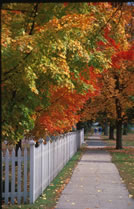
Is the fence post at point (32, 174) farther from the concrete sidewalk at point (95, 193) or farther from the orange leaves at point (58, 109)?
the orange leaves at point (58, 109)

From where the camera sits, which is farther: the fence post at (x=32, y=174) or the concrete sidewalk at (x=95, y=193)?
the fence post at (x=32, y=174)

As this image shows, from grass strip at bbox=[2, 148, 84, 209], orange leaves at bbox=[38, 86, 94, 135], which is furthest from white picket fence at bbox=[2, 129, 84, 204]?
orange leaves at bbox=[38, 86, 94, 135]

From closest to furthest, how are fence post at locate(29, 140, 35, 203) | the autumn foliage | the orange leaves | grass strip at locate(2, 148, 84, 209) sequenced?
the autumn foliage, grass strip at locate(2, 148, 84, 209), fence post at locate(29, 140, 35, 203), the orange leaves

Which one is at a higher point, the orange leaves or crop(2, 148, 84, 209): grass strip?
the orange leaves

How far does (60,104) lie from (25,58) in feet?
18.8

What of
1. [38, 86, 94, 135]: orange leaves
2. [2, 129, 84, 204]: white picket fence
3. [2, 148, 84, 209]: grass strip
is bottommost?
[2, 148, 84, 209]: grass strip

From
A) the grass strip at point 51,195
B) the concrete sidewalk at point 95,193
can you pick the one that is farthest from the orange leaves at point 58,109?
the concrete sidewalk at point 95,193

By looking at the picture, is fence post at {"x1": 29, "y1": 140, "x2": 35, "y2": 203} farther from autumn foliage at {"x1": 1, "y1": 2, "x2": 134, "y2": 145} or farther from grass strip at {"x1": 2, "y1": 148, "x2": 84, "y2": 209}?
autumn foliage at {"x1": 1, "y1": 2, "x2": 134, "y2": 145}

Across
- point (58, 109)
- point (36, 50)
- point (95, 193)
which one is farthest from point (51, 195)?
point (36, 50)

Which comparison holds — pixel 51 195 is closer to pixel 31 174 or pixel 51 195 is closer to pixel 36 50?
pixel 31 174

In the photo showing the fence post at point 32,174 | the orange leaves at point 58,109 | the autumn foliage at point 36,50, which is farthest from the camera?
the orange leaves at point 58,109

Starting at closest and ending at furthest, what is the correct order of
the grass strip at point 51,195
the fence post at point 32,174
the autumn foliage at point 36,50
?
the autumn foliage at point 36,50 < the grass strip at point 51,195 < the fence post at point 32,174

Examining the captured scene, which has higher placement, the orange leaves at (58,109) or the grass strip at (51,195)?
the orange leaves at (58,109)

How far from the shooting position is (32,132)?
1316cm
